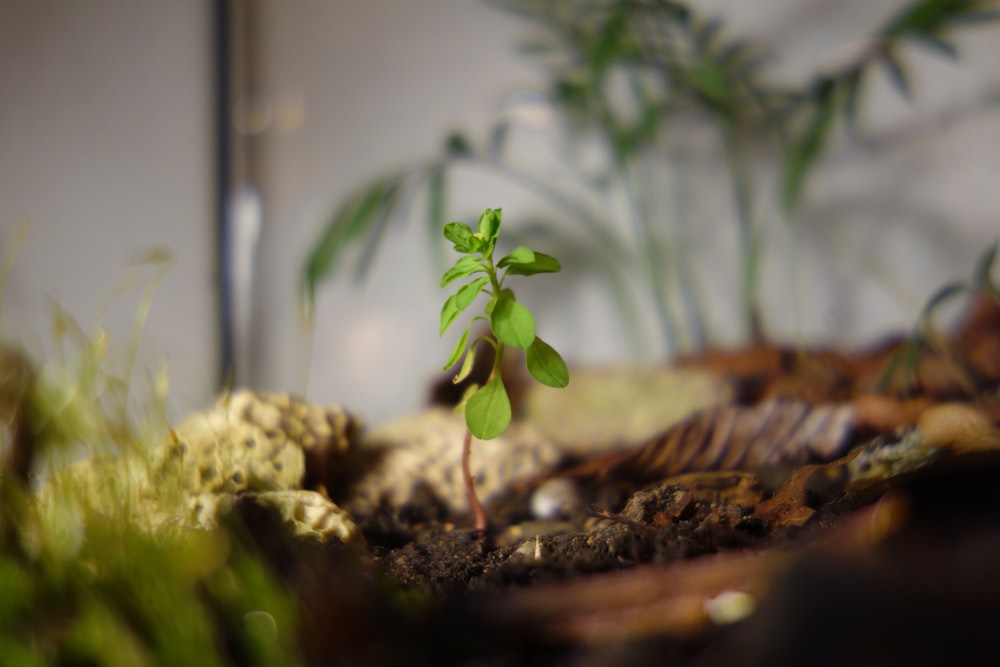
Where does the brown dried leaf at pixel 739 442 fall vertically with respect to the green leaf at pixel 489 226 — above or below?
below

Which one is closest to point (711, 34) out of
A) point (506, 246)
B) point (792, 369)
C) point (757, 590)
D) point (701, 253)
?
point (701, 253)

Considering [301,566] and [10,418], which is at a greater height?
[10,418]

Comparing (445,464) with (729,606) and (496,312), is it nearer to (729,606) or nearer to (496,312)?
(496,312)

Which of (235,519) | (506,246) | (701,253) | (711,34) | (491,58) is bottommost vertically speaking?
(235,519)

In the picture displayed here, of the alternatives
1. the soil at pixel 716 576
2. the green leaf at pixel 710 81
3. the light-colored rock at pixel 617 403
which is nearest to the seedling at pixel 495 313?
the soil at pixel 716 576

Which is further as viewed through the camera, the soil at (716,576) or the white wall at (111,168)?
the white wall at (111,168)

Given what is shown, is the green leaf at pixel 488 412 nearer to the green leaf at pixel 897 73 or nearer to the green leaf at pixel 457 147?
the green leaf at pixel 457 147

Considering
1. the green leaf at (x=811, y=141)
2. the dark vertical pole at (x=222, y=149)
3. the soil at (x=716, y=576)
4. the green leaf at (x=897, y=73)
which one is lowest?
the soil at (x=716, y=576)

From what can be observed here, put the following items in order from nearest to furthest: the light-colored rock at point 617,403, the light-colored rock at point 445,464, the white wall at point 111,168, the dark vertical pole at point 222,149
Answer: the light-colored rock at point 445,464, the light-colored rock at point 617,403, the white wall at point 111,168, the dark vertical pole at point 222,149

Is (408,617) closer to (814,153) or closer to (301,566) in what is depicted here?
(301,566)
